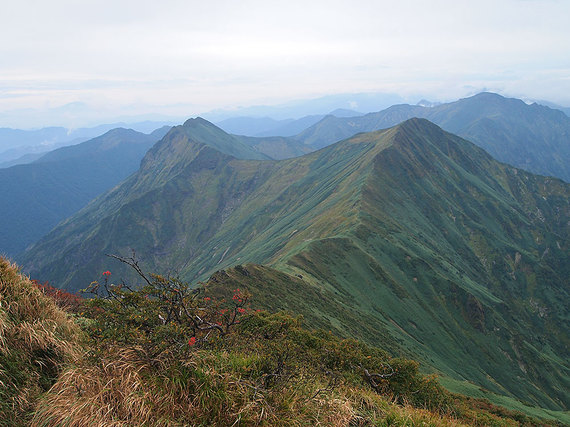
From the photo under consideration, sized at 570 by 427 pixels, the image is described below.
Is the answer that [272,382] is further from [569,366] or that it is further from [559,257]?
[559,257]

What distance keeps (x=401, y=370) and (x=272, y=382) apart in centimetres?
1783

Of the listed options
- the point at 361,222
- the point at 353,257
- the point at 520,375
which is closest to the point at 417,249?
the point at 361,222

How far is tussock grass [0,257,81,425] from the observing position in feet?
26.5

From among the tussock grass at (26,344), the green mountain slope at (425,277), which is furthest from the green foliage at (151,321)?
the green mountain slope at (425,277)

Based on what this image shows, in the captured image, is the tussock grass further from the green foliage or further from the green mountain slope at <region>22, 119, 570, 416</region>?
the green mountain slope at <region>22, 119, 570, 416</region>

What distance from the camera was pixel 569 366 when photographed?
12219cm

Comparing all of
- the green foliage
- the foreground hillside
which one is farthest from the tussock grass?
the green foliage

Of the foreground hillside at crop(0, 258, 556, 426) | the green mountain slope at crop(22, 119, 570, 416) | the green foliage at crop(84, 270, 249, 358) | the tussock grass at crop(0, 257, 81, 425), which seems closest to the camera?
the foreground hillside at crop(0, 258, 556, 426)

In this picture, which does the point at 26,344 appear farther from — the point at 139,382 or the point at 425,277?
the point at 425,277

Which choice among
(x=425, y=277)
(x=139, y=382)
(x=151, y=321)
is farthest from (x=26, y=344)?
(x=425, y=277)

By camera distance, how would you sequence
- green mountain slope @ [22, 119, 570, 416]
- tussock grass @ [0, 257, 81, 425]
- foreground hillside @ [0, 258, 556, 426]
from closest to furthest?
1. foreground hillside @ [0, 258, 556, 426]
2. tussock grass @ [0, 257, 81, 425]
3. green mountain slope @ [22, 119, 570, 416]

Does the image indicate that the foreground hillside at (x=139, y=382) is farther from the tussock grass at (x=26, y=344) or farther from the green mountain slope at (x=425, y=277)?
the green mountain slope at (x=425, y=277)

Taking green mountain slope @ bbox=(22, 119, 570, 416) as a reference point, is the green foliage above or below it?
above

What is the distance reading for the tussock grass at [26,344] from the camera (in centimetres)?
809
